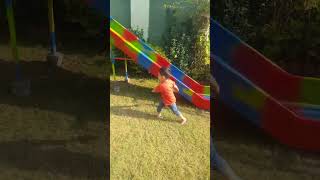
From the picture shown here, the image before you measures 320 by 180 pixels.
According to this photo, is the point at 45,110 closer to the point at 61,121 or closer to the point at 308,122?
the point at 61,121

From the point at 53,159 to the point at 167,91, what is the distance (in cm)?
99

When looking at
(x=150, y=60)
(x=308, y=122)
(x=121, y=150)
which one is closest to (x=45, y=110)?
(x=121, y=150)

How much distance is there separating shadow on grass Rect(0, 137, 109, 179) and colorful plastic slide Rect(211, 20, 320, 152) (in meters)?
0.97

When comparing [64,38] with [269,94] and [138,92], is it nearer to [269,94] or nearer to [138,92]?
[138,92]

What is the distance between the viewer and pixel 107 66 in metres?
2.90

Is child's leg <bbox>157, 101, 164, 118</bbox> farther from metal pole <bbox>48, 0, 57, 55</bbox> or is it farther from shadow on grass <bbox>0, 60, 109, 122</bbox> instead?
metal pole <bbox>48, 0, 57, 55</bbox>

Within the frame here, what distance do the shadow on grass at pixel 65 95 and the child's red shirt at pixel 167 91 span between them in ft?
1.91

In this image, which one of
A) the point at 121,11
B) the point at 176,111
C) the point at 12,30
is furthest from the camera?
the point at 12,30

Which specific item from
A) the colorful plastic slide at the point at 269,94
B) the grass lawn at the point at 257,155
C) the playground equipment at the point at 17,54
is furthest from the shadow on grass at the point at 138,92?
the playground equipment at the point at 17,54

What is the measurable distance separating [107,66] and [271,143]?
3.93 feet

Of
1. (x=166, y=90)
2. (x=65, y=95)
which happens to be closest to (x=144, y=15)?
(x=166, y=90)

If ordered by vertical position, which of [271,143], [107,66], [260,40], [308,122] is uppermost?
[260,40]

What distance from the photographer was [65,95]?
3066mm

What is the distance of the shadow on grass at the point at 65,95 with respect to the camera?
3025mm
